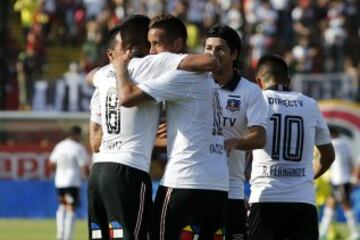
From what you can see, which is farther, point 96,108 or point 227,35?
point 227,35

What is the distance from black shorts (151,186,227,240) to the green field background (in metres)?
13.0

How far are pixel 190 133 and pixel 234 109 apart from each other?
114cm

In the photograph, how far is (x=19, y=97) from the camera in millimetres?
30719

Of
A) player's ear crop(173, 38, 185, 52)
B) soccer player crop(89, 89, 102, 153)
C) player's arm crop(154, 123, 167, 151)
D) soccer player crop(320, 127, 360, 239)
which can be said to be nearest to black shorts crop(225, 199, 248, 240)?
player's arm crop(154, 123, 167, 151)

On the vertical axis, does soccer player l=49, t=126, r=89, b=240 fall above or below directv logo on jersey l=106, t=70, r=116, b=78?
below

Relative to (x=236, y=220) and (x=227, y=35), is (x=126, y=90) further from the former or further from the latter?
(x=236, y=220)

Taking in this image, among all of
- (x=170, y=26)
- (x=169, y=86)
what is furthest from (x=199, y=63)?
(x=170, y=26)

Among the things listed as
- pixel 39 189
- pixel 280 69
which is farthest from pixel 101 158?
pixel 39 189

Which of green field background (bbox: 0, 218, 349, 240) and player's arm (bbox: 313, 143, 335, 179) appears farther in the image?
green field background (bbox: 0, 218, 349, 240)

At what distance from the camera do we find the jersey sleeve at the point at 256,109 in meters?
10.1

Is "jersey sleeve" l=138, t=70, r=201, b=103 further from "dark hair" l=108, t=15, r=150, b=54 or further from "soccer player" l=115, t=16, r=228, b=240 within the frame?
"dark hair" l=108, t=15, r=150, b=54

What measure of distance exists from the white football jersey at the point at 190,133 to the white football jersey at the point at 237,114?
3.03 feet

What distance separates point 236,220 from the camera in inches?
400

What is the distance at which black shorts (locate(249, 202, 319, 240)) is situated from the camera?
34.9 feet
